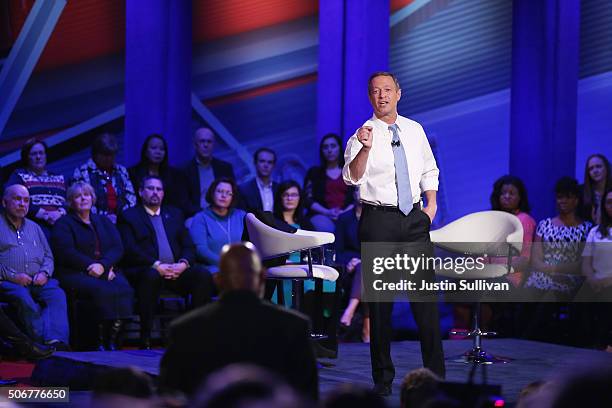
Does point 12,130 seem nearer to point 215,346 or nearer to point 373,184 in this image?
point 373,184

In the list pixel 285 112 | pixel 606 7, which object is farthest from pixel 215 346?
pixel 606 7

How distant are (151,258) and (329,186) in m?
Answer: 1.42

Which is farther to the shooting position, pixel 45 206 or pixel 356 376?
pixel 45 206

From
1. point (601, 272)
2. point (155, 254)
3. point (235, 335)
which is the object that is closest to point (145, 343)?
→ point (155, 254)

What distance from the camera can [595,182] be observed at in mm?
7359

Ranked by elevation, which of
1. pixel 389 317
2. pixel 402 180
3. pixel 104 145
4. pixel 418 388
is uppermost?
pixel 104 145

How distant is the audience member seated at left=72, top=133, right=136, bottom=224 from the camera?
6.84 meters

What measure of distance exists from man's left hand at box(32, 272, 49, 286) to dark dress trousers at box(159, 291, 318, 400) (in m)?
3.68

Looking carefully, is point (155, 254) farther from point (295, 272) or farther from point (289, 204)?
point (295, 272)

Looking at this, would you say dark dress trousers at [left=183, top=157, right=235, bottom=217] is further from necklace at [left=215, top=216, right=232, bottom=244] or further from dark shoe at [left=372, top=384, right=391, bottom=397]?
dark shoe at [left=372, top=384, right=391, bottom=397]

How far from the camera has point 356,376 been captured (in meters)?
4.88

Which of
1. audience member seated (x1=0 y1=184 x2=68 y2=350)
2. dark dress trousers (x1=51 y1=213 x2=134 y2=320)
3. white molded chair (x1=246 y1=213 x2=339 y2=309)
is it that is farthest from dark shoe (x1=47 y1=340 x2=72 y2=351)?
white molded chair (x1=246 y1=213 x2=339 y2=309)

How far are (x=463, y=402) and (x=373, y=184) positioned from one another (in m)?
1.82

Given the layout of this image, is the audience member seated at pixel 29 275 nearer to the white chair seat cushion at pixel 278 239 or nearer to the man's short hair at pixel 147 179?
the man's short hair at pixel 147 179
